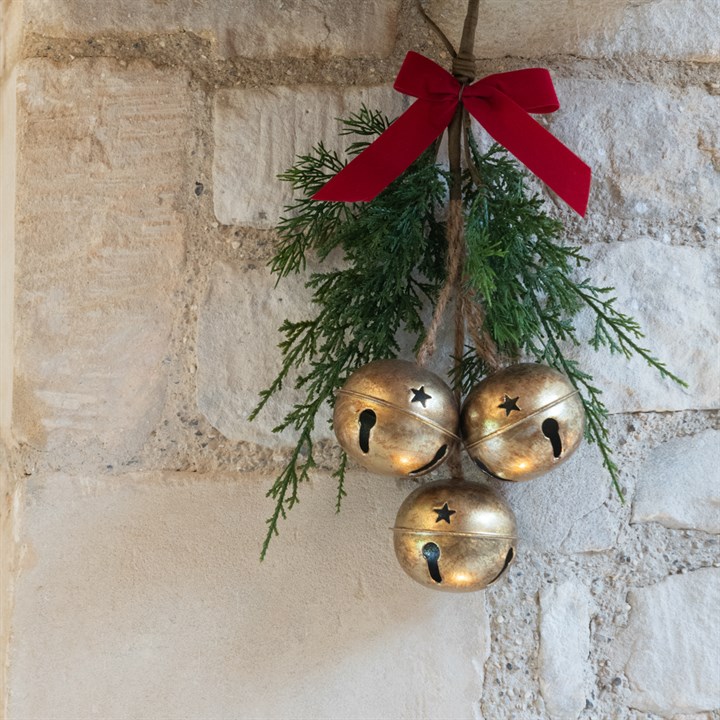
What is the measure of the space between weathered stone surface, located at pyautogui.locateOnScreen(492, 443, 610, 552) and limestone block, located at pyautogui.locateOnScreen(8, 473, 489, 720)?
0.12 meters

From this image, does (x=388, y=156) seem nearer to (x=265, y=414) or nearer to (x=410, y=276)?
(x=410, y=276)

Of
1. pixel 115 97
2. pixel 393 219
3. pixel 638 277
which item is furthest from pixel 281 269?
pixel 638 277

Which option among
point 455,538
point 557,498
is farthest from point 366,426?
point 557,498

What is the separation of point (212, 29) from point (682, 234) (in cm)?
66

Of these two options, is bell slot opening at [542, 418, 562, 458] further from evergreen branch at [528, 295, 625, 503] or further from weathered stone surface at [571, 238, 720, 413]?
weathered stone surface at [571, 238, 720, 413]

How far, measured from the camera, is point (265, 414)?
1.00 meters

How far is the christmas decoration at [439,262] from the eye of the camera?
783 millimetres

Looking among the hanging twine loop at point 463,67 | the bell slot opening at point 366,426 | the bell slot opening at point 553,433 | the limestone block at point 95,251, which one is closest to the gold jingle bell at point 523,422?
the bell slot opening at point 553,433

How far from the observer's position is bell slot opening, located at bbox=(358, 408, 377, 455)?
0.76 m

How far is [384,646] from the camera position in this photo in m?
0.98

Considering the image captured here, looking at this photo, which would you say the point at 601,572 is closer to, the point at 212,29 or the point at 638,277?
the point at 638,277

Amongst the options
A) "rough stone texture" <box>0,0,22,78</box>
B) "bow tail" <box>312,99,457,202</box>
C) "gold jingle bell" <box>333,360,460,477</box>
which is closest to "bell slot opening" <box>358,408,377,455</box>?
"gold jingle bell" <box>333,360,460,477</box>

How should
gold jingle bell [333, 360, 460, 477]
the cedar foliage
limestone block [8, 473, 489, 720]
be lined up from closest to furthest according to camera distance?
1. gold jingle bell [333, 360, 460, 477]
2. the cedar foliage
3. limestone block [8, 473, 489, 720]

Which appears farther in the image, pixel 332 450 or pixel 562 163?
pixel 332 450
